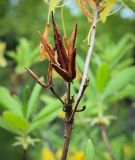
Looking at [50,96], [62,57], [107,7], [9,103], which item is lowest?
[62,57]

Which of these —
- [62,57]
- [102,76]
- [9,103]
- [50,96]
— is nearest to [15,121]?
[9,103]

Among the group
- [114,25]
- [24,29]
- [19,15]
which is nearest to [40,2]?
[19,15]

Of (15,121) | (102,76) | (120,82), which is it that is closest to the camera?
(15,121)

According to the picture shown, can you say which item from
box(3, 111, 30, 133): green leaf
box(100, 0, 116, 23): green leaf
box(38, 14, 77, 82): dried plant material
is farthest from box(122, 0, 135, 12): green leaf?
box(3, 111, 30, 133): green leaf

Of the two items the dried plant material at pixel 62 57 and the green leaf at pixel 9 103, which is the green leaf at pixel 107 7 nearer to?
the dried plant material at pixel 62 57

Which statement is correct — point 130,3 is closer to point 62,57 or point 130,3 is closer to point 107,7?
point 107,7

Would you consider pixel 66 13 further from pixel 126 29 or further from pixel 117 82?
pixel 117 82

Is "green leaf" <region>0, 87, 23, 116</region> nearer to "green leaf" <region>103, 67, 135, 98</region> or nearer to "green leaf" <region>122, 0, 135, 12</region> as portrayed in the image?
"green leaf" <region>103, 67, 135, 98</region>
